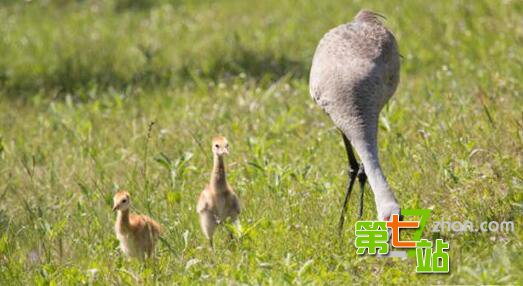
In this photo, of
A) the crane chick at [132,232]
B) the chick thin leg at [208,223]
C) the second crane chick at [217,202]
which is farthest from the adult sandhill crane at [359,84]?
the crane chick at [132,232]

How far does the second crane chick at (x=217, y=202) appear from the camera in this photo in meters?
6.29

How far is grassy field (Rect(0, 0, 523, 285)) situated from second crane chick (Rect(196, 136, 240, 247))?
0.14 metres

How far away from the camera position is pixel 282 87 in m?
10.1

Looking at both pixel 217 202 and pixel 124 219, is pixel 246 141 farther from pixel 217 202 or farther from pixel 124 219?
pixel 124 219

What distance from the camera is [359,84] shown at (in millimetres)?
6137

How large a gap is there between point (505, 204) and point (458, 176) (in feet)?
1.77

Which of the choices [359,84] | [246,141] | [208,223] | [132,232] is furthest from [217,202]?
[246,141]

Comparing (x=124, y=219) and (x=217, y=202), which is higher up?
(x=217, y=202)

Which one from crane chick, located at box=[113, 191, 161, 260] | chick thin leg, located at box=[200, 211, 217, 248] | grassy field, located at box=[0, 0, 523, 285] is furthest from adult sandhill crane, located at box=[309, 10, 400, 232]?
crane chick, located at box=[113, 191, 161, 260]

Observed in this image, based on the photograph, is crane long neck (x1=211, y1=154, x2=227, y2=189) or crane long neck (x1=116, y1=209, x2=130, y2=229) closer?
crane long neck (x1=116, y1=209, x2=130, y2=229)

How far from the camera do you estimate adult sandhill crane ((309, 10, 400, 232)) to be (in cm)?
584

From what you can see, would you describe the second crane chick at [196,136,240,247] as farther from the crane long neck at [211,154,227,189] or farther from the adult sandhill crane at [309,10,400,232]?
the adult sandhill crane at [309,10,400,232]

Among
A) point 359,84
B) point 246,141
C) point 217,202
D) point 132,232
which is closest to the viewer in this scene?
point 132,232

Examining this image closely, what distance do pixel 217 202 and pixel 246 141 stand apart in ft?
6.40
